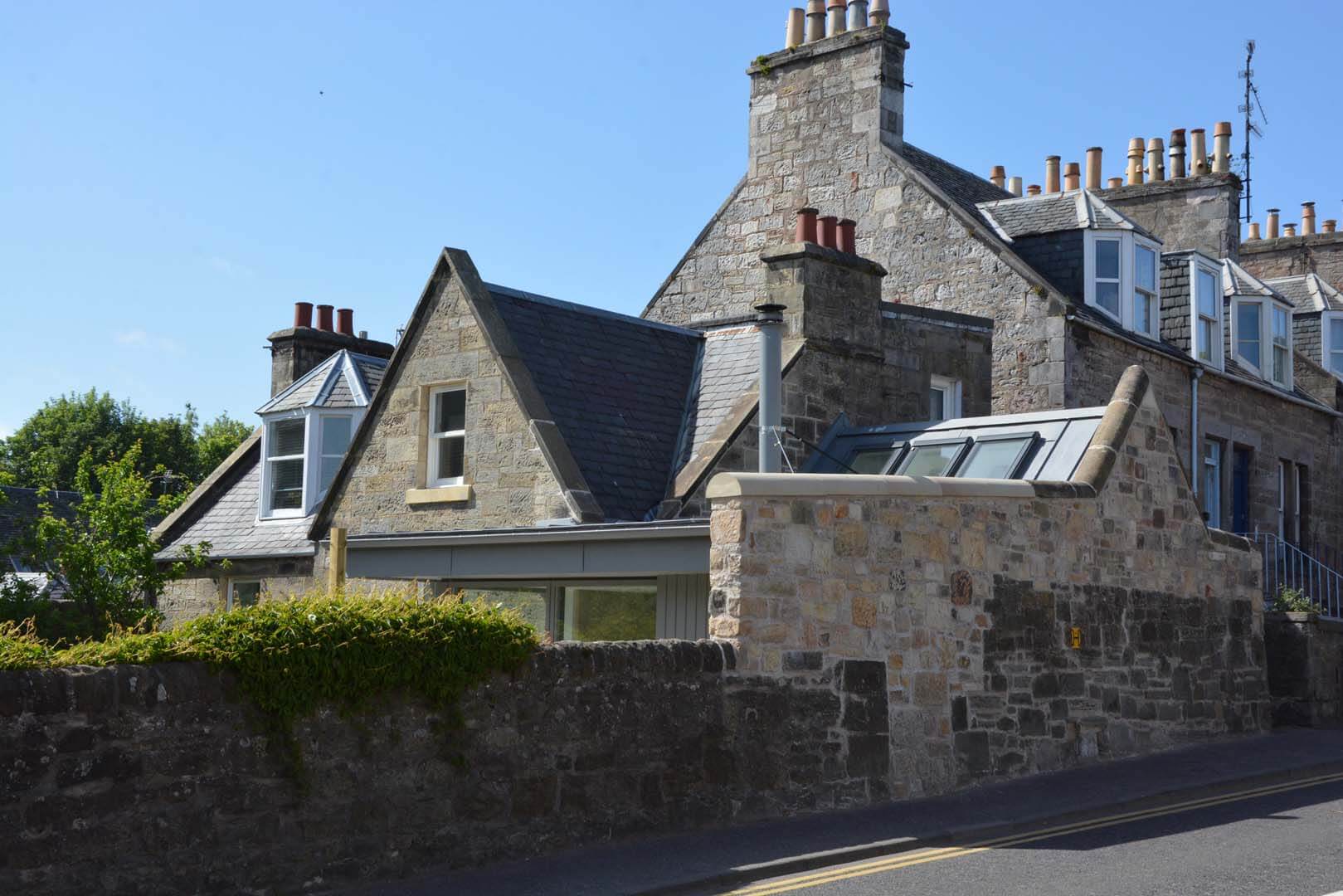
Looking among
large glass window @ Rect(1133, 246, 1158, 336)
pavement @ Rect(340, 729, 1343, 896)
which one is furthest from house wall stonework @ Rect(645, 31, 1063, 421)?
pavement @ Rect(340, 729, 1343, 896)

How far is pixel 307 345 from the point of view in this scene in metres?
25.3

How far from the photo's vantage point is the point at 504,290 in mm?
18281

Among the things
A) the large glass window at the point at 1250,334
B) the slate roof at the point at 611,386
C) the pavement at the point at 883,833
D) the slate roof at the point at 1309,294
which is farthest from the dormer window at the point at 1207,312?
the pavement at the point at 883,833

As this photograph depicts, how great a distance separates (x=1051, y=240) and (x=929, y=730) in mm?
12662

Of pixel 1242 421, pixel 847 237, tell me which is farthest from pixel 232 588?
pixel 1242 421

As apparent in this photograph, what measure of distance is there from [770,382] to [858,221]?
1053 centimetres

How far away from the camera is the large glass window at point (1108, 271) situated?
2384 centimetres

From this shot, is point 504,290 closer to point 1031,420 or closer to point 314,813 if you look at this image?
point 1031,420

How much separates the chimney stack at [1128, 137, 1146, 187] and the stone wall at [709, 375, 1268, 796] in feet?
40.1

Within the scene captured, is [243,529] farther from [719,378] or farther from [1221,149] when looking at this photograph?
[1221,149]

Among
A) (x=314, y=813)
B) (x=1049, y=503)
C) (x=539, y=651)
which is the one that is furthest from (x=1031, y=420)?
(x=314, y=813)

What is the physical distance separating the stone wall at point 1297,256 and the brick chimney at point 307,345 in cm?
2068

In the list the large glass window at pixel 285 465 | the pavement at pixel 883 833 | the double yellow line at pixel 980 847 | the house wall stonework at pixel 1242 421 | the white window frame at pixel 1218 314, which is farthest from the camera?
the white window frame at pixel 1218 314

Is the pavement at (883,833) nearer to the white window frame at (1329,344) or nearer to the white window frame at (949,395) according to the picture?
the white window frame at (949,395)
